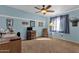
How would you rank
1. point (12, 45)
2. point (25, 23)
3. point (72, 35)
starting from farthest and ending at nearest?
point (72, 35) < point (25, 23) < point (12, 45)

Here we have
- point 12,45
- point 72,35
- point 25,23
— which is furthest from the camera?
point 72,35

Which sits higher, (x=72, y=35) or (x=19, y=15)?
(x=19, y=15)

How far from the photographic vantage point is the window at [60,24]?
1.98 m

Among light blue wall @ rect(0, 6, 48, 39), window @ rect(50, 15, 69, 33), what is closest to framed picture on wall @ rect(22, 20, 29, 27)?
light blue wall @ rect(0, 6, 48, 39)

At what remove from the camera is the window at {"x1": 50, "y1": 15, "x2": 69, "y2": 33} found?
1.98 meters

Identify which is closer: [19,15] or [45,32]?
[19,15]

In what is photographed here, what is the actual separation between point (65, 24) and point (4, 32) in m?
1.07

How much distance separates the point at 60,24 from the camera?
6.63 feet

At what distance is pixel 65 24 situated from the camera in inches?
78.7

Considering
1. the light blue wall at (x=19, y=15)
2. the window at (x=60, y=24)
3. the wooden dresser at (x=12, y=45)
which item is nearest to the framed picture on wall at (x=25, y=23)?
the light blue wall at (x=19, y=15)

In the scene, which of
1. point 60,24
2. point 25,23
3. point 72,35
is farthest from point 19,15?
point 72,35

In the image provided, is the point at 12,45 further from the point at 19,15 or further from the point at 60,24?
the point at 60,24

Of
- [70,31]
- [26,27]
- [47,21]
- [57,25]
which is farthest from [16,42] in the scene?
[70,31]
